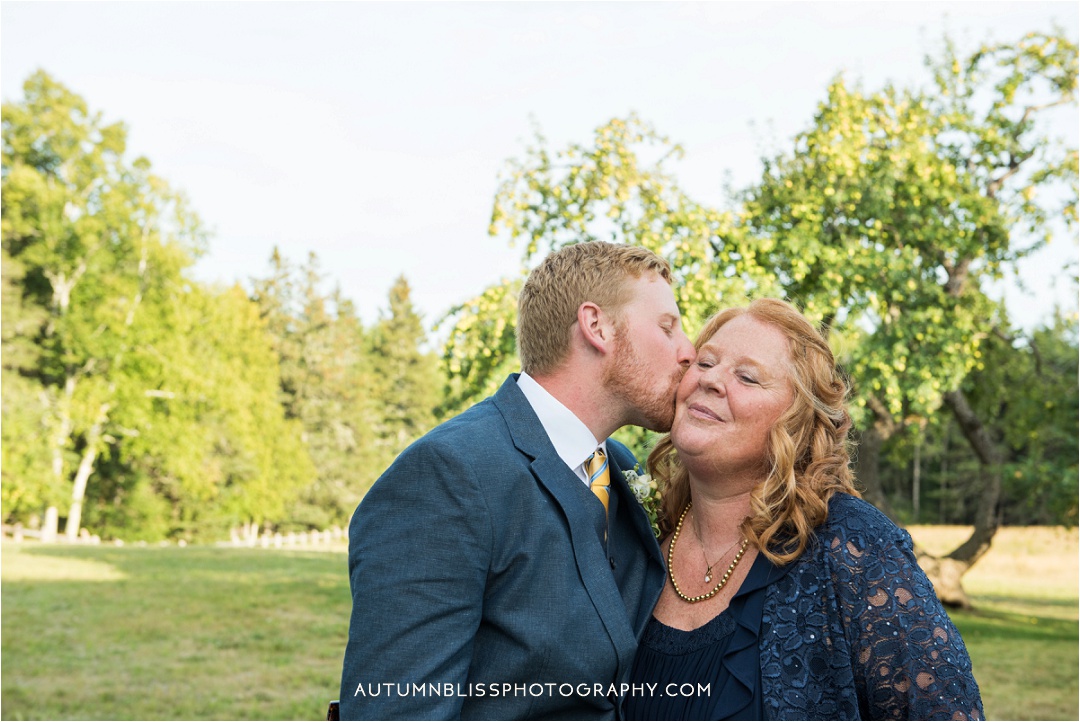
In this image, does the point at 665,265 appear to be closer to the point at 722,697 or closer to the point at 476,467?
the point at 476,467

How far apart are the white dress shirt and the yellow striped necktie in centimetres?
6

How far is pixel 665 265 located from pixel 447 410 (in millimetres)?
8992

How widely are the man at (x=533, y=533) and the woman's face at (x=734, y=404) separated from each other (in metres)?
0.09

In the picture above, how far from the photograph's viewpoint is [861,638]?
2.98 meters

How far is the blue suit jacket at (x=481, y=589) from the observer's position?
2.60 meters

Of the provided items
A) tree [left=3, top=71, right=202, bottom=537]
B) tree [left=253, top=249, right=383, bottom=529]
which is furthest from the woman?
tree [left=253, top=249, right=383, bottom=529]

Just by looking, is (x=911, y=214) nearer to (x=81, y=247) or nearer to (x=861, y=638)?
(x=861, y=638)

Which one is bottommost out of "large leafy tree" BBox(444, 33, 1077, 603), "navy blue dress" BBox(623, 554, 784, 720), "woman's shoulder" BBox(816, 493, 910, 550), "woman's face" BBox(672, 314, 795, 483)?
"navy blue dress" BBox(623, 554, 784, 720)

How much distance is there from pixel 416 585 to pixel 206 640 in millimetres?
11384

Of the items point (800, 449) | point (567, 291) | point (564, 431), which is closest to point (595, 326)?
point (567, 291)

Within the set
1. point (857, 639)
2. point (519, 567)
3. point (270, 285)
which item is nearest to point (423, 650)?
point (519, 567)

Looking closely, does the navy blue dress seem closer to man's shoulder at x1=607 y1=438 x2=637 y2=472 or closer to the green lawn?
man's shoulder at x1=607 y1=438 x2=637 y2=472

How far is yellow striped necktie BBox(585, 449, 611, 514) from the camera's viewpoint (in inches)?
130

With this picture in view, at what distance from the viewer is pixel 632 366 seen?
324cm
